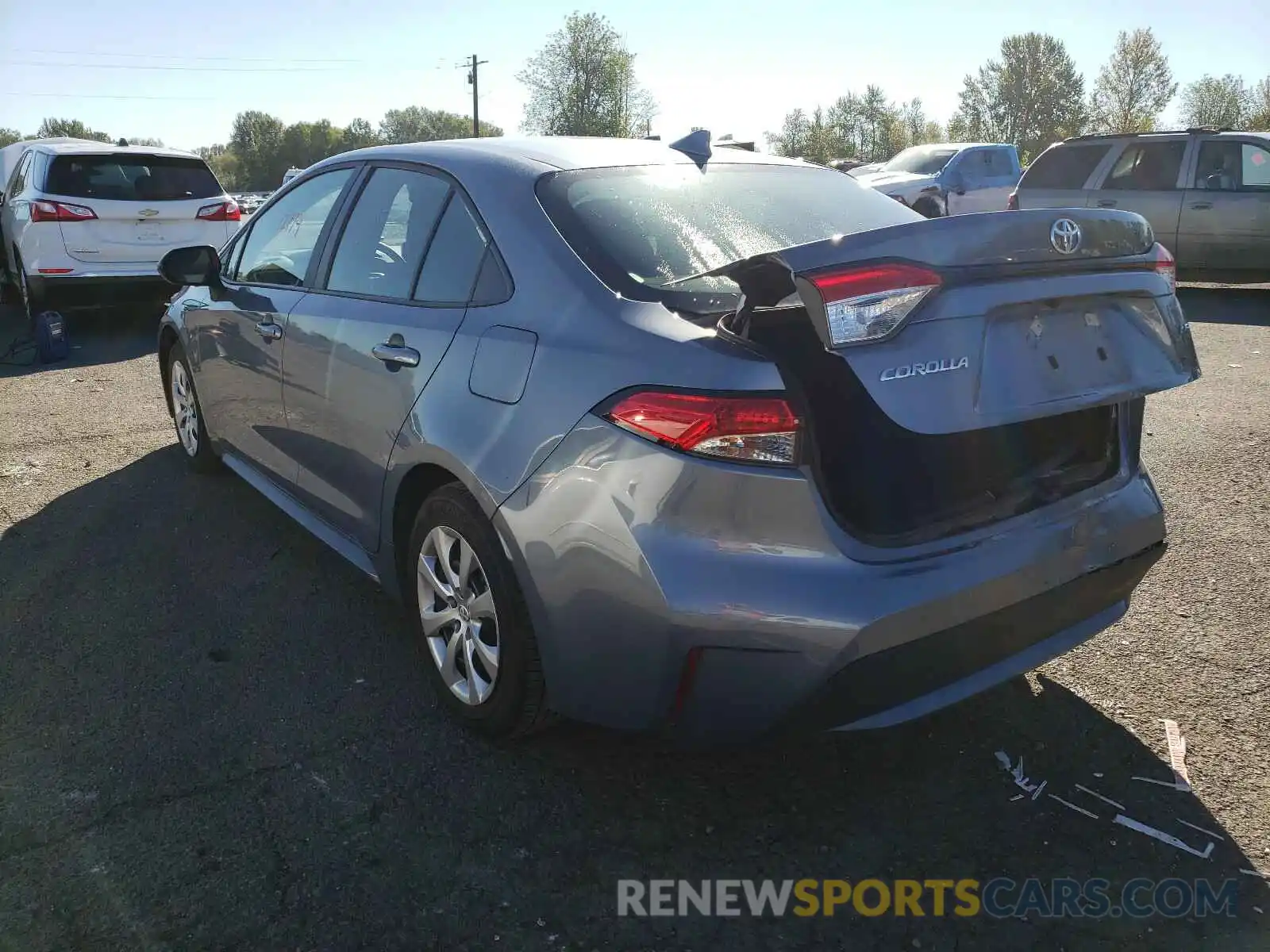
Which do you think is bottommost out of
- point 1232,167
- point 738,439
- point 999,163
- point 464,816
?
point 464,816

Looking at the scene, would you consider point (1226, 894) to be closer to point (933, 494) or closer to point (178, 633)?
point (933, 494)

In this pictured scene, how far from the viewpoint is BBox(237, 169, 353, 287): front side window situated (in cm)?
375

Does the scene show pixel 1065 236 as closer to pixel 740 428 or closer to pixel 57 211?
pixel 740 428

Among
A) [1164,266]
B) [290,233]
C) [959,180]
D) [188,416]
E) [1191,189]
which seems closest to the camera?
[1164,266]

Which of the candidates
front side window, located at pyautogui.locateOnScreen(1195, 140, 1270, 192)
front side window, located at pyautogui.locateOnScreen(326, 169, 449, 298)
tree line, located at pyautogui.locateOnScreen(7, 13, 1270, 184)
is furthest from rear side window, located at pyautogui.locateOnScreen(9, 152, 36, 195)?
tree line, located at pyautogui.locateOnScreen(7, 13, 1270, 184)

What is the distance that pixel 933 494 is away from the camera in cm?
236

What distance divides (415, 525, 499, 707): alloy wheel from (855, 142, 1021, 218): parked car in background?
15.1 metres

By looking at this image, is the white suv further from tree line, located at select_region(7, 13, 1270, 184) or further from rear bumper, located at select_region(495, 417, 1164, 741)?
tree line, located at select_region(7, 13, 1270, 184)

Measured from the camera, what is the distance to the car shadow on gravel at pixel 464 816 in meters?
2.14

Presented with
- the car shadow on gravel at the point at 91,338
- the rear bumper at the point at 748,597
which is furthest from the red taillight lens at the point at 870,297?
the car shadow on gravel at the point at 91,338

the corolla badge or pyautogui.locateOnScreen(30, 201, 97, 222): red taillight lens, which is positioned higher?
pyautogui.locateOnScreen(30, 201, 97, 222): red taillight lens

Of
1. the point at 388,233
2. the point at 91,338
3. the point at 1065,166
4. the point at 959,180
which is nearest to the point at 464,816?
the point at 388,233

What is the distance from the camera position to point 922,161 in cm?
1983

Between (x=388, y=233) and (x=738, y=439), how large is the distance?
1.73 meters
